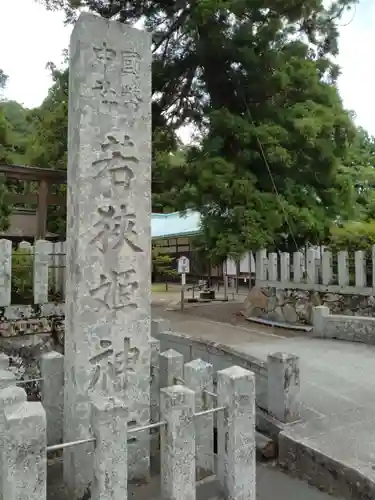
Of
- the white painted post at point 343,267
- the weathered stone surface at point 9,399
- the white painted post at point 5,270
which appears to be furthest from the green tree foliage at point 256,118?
the weathered stone surface at point 9,399

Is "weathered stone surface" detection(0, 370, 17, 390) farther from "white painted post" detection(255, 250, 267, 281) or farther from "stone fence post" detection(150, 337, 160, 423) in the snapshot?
"white painted post" detection(255, 250, 267, 281)

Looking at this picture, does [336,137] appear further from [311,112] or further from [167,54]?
[167,54]

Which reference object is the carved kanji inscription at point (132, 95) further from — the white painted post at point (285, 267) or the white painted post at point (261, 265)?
the white painted post at point (261, 265)

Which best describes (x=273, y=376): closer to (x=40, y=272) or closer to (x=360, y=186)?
(x=40, y=272)

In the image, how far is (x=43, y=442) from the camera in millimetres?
2527

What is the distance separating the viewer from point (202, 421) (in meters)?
4.07

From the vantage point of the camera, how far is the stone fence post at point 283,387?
4.56m

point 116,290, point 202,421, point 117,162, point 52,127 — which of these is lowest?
point 202,421

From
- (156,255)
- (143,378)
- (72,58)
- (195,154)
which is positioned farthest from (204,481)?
(156,255)

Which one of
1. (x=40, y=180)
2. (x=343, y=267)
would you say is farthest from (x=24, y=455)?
(x=40, y=180)

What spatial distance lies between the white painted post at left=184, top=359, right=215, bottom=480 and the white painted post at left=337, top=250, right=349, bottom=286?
6669 millimetres

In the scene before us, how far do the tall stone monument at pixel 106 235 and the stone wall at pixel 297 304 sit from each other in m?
7.10

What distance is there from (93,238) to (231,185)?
6988 mm

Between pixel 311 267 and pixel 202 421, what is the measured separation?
7.20 m
